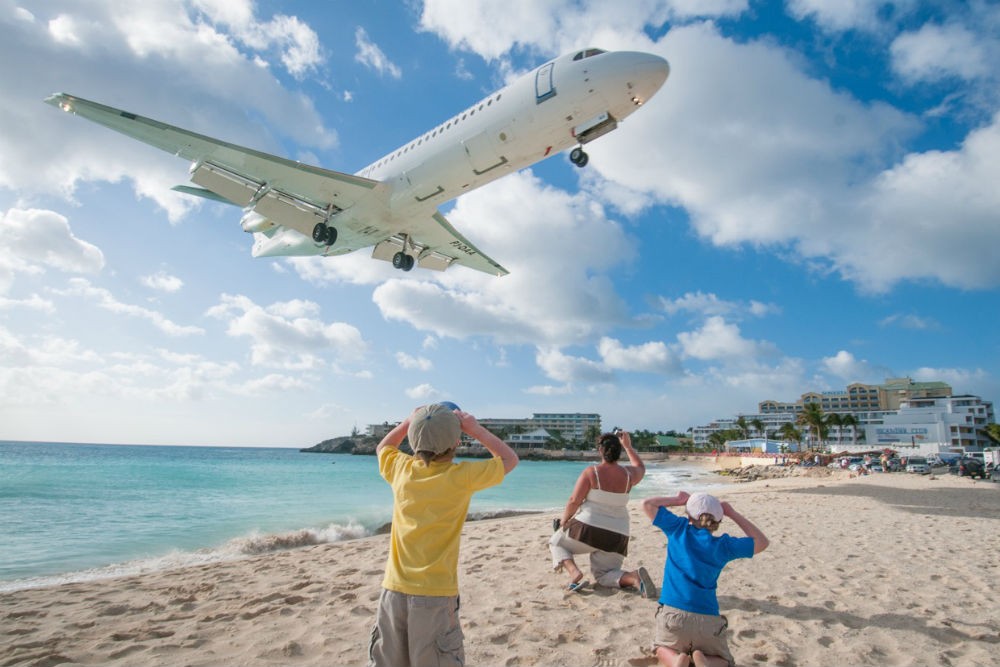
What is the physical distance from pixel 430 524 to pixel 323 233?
57.6ft

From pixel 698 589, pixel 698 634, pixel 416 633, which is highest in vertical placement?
pixel 416 633

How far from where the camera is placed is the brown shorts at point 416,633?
236cm

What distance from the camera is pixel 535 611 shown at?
4.74m

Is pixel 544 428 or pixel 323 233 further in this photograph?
pixel 544 428

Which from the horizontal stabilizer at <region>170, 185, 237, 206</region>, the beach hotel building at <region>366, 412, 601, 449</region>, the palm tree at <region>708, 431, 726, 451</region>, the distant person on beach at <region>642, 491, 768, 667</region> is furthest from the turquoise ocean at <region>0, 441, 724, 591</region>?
the palm tree at <region>708, 431, 726, 451</region>

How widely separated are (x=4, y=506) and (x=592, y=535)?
33.1 metres

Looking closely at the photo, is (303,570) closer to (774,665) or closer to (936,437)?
(774,665)

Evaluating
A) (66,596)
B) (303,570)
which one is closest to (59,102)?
(66,596)

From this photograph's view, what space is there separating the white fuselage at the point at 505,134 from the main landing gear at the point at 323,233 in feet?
1.01

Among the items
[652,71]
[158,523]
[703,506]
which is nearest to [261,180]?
[652,71]

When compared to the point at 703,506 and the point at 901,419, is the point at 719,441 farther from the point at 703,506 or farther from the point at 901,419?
the point at 703,506

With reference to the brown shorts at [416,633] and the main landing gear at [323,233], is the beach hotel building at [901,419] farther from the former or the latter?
the brown shorts at [416,633]

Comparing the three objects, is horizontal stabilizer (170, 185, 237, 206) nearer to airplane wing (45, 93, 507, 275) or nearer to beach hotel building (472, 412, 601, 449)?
airplane wing (45, 93, 507, 275)

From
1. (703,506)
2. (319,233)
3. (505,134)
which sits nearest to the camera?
(703,506)
